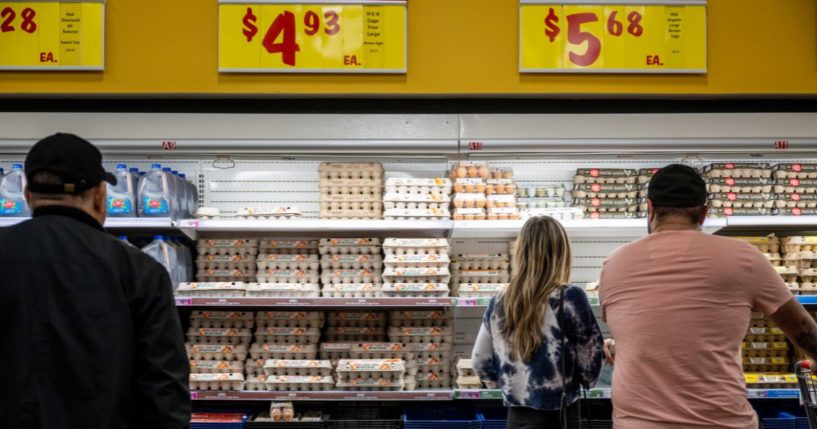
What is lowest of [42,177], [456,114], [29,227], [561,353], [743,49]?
[561,353]

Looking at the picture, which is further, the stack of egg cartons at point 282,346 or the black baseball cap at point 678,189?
the stack of egg cartons at point 282,346

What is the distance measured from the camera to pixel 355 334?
218 inches

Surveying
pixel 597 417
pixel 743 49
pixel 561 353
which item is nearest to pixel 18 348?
pixel 561 353

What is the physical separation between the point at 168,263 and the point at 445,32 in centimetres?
260

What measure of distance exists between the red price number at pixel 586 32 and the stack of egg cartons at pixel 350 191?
1.65 meters

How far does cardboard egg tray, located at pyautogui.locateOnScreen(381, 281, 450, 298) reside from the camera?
5.18 m

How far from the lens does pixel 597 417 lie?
17.8ft

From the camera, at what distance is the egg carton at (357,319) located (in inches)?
218

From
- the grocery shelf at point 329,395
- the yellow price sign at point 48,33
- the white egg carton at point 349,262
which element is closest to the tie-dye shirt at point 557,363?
the grocery shelf at point 329,395

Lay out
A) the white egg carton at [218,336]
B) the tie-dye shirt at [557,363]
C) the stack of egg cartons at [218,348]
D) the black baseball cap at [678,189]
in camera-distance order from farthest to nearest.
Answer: the white egg carton at [218,336] < the stack of egg cartons at [218,348] < the tie-dye shirt at [557,363] < the black baseball cap at [678,189]

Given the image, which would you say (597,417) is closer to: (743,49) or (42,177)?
(743,49)

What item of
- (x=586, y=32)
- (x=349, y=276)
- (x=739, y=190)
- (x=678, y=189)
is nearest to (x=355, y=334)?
(x=349, y=276)

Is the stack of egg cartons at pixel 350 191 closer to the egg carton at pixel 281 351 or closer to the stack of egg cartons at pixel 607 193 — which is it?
the egg carton at pixel 281 351

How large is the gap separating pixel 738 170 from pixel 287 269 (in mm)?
3403
